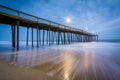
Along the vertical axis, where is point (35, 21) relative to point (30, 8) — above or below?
below

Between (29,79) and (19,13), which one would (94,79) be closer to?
(29,79)

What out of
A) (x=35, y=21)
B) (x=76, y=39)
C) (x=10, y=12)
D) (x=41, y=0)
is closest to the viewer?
(x=10, y=12)

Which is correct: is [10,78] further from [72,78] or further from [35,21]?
[35,21]

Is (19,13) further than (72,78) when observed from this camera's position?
Yes

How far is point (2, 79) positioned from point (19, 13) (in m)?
8.73

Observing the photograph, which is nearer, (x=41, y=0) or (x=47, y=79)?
(x=47, y=79)

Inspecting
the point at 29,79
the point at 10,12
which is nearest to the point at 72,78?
the point at 29,79

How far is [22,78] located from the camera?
2.66 metres

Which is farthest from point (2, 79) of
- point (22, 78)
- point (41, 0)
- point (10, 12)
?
point (41, 0)

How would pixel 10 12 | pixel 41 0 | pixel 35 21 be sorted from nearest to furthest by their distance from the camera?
pixel 10 12 < pixel 35 21 < pixel 41 0

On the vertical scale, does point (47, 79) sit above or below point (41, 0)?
below

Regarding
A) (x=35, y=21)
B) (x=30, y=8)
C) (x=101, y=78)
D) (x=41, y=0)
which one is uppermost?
(x=41, y=0)

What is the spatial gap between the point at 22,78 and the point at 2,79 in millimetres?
553

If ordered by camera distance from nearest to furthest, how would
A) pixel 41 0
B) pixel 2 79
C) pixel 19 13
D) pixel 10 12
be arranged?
pixel 2 79
pixel 10 12
pixel 19 13
pixel 41 0
